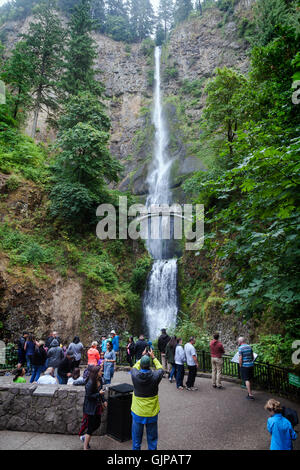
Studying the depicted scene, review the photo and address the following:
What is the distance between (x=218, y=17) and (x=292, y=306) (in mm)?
61608

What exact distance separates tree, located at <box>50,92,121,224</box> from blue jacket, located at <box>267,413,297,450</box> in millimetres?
18306

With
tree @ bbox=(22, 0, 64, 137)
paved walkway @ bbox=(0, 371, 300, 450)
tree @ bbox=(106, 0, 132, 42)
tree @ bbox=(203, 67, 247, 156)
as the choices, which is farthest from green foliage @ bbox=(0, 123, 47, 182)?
tree @ bbox=(106, 0, 132, 42)

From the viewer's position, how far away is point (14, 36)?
181ft

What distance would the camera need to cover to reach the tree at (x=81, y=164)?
20422 millimetres

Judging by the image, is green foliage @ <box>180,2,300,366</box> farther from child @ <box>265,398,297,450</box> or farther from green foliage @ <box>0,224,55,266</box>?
green foliage @ <box>0,224,55,266</box>

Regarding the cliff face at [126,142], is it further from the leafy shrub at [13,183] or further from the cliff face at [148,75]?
the leafy shrub at [13,183]

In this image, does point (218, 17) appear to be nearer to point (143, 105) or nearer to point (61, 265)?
point (143, 105)

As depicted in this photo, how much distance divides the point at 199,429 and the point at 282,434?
2.77m

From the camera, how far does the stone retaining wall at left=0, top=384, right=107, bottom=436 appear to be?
19.6ft

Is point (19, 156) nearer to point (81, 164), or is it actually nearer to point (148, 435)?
point (81, 164)

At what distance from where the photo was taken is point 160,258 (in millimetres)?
27781

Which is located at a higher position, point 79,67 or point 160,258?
point 79,67

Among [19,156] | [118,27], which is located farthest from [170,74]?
[19,156]
